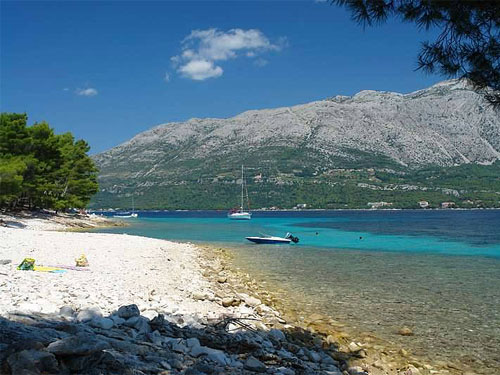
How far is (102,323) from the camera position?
21.1 feet

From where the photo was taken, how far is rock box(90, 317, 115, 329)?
20.9 feet

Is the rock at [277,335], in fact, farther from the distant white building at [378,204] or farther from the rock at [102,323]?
the distant white building at [378,204]

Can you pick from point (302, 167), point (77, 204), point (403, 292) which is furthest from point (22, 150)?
point (302, 167)

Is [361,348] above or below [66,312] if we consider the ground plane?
below

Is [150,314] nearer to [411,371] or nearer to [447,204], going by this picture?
[411,371]

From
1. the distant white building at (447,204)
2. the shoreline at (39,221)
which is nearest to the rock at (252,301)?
the shoreline at (39,221)

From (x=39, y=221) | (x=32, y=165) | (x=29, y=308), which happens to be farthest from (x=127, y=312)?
(x=39, y=221)

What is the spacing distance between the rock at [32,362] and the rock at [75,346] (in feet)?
0.69

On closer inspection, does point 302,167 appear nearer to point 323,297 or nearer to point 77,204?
point 77,204

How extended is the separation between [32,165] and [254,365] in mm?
43875

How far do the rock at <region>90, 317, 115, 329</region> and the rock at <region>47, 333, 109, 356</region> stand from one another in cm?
188

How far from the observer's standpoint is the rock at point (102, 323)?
20.9 ft

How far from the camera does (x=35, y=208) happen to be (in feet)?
184

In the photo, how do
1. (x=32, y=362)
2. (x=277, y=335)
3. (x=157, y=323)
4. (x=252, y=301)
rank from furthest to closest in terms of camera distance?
(x=252, y=301) < (x=277, y=335) < (x=157, y=323) < (x=32, y=362)
